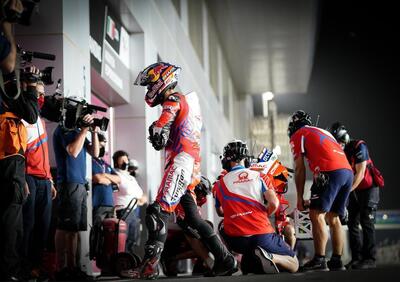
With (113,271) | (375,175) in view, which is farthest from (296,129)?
(113,271)

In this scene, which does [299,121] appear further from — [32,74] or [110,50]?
[110,50]

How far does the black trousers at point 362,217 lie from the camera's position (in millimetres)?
10141

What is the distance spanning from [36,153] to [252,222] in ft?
7.82

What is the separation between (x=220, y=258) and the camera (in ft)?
25.0

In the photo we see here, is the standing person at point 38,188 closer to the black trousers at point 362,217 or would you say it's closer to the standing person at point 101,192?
the standing person at point 101,192

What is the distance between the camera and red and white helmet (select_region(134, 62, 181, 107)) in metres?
7.83

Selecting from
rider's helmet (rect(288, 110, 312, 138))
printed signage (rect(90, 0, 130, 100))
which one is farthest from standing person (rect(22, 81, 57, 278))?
printed signage (rect(90, 0, 130, 100))

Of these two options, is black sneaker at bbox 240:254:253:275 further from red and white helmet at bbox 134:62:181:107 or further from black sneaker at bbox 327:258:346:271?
red and white helmet at bbox 134:62:181:107

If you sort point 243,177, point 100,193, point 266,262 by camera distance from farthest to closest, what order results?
1. point 100,193
2. point 243,177
3. point 266,262

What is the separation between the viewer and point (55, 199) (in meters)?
8.54

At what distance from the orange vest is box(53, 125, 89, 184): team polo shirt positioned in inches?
64.4

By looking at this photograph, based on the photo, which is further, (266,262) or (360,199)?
(360,199)

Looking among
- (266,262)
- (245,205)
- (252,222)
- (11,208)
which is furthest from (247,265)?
(11,208)

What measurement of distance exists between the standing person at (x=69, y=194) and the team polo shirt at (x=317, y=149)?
93.9 inches
